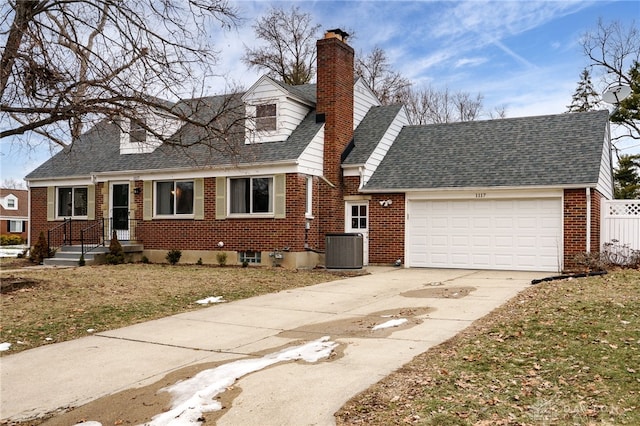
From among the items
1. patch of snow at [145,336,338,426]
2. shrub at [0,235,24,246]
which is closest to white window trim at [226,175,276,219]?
patch of snow at [145,336,338,426]

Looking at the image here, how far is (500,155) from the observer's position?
17.9 m

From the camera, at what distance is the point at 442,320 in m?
8.78

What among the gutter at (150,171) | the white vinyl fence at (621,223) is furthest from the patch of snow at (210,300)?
the white vinyl fence at (621,223)

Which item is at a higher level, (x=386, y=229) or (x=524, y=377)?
(x=386, y=229)

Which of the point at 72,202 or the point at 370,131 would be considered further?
the point at 72,202

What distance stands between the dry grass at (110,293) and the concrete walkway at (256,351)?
23.9 inches

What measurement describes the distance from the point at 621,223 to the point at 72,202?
1835cm

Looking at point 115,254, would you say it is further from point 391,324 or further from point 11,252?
point 11,252

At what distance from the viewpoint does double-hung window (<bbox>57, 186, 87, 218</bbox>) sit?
2158 cm

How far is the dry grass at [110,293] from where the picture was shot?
886 centimetres

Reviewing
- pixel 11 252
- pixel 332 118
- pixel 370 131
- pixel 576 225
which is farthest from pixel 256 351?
pixel 11 252

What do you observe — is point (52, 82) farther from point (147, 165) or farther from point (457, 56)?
Answer: point (457, 56)

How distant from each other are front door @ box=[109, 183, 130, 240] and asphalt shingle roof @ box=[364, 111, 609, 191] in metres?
8.49

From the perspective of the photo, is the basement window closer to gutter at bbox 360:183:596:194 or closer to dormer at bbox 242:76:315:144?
dormer at bbox 242:76:315:144
